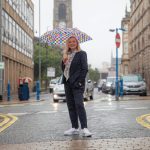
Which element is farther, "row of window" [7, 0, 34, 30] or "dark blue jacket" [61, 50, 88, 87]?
"row of window" [7, 0, 34, 30]

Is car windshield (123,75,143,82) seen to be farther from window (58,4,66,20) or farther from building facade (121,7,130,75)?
window (58,4,66,20)

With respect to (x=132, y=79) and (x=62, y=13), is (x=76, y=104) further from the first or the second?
(x=62, y=13)

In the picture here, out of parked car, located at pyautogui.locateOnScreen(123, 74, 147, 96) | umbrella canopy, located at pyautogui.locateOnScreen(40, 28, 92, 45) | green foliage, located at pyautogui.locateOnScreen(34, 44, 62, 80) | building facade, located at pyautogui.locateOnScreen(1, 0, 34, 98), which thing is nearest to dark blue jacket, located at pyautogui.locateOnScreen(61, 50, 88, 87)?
umbrella canopy, located at pyautogui.locateOnScreen(40, 28, 92, 45)

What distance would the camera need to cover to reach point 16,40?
48.4 metres

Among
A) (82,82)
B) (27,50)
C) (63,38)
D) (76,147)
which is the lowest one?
(76,147)

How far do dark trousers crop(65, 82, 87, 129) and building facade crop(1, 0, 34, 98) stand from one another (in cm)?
3193

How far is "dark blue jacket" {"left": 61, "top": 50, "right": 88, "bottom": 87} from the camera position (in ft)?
24.8

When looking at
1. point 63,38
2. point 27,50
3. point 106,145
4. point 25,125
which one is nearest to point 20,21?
point 27,50

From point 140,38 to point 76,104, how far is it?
54859 mm

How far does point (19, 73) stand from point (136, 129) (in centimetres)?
4417

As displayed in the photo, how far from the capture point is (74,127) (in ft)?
25.5

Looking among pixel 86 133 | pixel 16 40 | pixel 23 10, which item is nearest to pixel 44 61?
pixel 23 10

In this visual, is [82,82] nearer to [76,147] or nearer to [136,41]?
Answer: [76,147]

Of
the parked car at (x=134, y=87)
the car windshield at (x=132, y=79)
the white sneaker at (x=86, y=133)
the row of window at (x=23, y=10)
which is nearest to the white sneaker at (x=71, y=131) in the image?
the white sneaker at (x=86, y=133)
